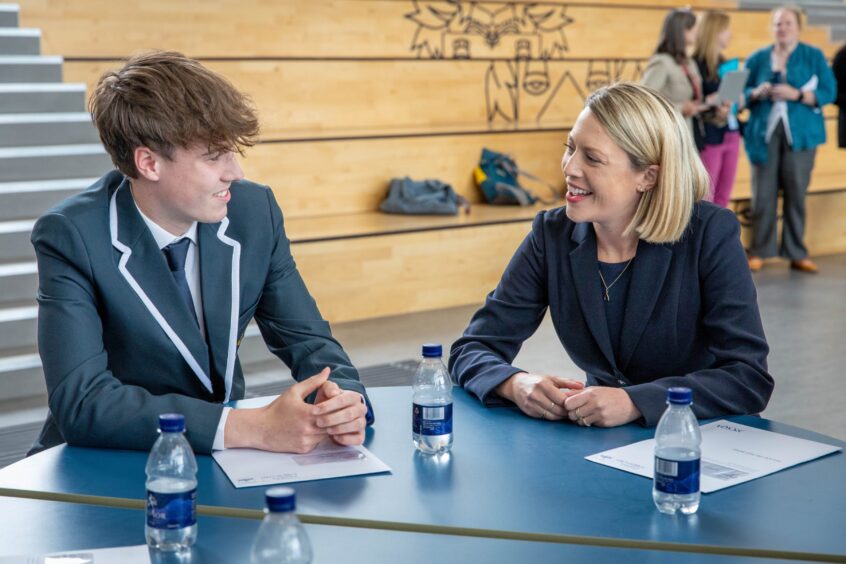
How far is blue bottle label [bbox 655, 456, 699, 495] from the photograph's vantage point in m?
1.47

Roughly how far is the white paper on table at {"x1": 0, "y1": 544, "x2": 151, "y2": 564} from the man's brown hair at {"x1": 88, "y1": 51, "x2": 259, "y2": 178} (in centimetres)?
78

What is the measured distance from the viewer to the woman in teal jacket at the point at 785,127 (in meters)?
6.41

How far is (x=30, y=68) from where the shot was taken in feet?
16.9

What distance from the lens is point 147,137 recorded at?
192cm

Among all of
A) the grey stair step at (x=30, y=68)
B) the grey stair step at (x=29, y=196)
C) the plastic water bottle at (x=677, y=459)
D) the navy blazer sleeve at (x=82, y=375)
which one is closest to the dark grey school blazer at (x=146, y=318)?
the navy blazer sleeve at (x=82, y=375)

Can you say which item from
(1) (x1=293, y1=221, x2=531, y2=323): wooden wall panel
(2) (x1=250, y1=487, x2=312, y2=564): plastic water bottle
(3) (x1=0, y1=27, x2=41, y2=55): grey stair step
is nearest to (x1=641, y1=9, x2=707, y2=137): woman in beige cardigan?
(1) (x1=293, y1=221, x2=531, y2=323): wooden wall panel

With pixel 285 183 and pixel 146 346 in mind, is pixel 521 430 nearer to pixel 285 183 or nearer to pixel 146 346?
pixel 146 346

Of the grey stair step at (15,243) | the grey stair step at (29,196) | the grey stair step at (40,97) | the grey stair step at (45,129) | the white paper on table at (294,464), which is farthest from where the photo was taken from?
the grey stair step at (40,97)

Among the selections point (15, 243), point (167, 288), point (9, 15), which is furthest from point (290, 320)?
point (9, 15)

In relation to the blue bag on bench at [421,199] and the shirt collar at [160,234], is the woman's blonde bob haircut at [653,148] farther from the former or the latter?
the blue bag on bench at [421,199]

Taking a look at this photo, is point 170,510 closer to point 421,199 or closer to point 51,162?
point 51,162

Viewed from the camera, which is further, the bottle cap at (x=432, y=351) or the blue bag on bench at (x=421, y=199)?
the blue bag on bench at (x=421, y=199)

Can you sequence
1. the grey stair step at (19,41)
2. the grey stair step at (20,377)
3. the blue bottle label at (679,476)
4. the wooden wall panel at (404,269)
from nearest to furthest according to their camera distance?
the blue bottle label at (679,476) → the grey stair step at (20,377) → the grey stair step at (19,41) → the wooden wall panel at (404,269)

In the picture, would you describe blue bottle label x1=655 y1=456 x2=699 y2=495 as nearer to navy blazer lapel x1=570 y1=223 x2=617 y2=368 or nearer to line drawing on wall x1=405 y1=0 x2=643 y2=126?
navy blazer lapel x1=570 y1=223 x2=617 y2=368
